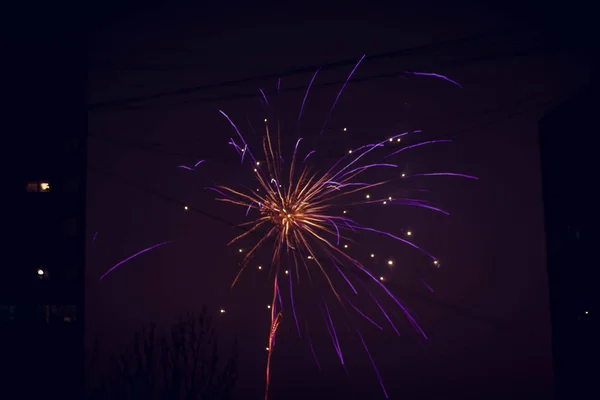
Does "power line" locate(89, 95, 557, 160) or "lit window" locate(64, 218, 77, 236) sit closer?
"power line" locate(89, 95, 557, 160)

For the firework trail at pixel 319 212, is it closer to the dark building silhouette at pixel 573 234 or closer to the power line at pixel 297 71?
the power line at pixel 297 71

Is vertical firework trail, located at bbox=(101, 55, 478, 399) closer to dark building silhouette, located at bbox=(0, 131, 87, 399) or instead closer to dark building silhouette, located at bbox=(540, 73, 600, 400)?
dark building silhouette, located at bbox=(540, 73, 600, 400)

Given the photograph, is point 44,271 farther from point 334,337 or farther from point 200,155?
point 334,337

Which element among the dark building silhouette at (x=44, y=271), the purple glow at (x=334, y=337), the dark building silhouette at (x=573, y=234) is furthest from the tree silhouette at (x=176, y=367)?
the dark building silhouette at (x=573, y=234)

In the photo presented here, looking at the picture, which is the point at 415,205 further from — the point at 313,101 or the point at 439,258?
the point at 313,101

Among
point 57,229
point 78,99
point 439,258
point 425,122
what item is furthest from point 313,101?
point 57,229

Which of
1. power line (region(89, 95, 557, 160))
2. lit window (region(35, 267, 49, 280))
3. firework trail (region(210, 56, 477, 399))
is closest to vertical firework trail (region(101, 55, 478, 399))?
firework trail (region(210, 56, 477, 399))
